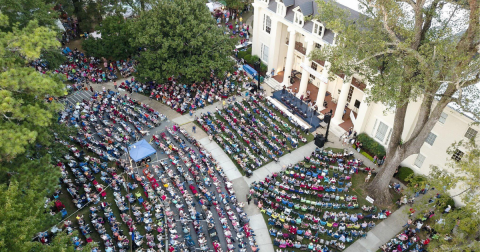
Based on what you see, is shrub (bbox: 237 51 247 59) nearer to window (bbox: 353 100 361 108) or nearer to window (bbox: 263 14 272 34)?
window (bbox: 263 14 272 34)

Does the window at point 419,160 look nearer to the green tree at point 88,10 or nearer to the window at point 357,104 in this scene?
the window at point 357,104

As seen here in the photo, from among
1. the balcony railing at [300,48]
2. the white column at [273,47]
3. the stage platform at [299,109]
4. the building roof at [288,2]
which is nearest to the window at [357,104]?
the stage platform at [299,109]

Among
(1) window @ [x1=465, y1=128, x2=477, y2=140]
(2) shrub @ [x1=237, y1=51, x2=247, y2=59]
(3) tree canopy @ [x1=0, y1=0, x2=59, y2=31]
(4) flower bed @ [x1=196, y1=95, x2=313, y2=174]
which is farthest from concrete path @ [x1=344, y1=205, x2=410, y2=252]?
(3) tree canopy @ [x1=0, y1=0, x2=59, y2=31]

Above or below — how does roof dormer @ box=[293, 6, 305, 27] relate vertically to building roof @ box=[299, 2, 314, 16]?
below

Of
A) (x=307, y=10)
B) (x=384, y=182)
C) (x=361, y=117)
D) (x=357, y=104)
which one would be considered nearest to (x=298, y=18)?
(x=307, y=10)

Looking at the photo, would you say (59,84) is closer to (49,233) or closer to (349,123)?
(49,233)
